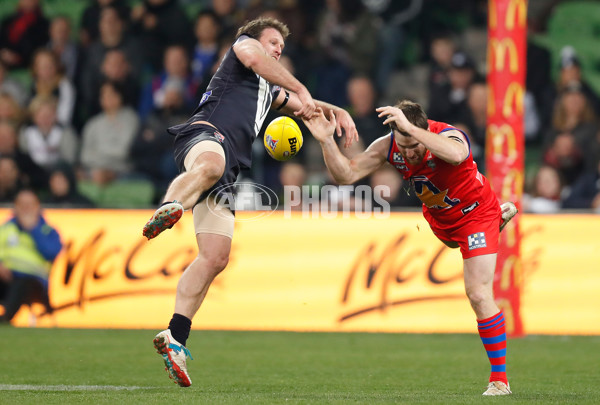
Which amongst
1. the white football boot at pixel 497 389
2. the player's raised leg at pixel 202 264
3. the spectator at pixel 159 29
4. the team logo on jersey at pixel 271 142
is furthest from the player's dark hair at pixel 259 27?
the spectator at pixel 159 29

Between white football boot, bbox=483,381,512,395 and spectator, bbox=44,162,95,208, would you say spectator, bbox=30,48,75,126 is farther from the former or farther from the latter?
white football boot, bbox=483,381,512,395

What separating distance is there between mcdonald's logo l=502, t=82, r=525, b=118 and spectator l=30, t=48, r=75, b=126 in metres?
7.64

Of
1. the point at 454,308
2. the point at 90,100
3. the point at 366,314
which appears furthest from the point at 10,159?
the point at 454,308

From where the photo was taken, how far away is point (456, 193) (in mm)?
7000

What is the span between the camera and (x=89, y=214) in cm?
1255

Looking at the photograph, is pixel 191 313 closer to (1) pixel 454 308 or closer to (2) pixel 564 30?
(1) pixel 454 308

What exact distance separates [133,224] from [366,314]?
10.6ft

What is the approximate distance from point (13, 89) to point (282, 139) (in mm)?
10441

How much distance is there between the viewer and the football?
23.7 ft

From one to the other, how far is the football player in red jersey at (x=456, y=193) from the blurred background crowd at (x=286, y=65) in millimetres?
6078

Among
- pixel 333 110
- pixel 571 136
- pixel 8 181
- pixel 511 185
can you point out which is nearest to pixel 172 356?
pixel 333 110

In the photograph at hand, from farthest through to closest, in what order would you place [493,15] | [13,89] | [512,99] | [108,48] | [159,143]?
[13,89] → [108,48] → [159,143] → [493,15] → [512,99]

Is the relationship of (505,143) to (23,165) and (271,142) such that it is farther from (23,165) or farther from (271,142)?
(23,165)

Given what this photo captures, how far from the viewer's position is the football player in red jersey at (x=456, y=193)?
676 centimetres
